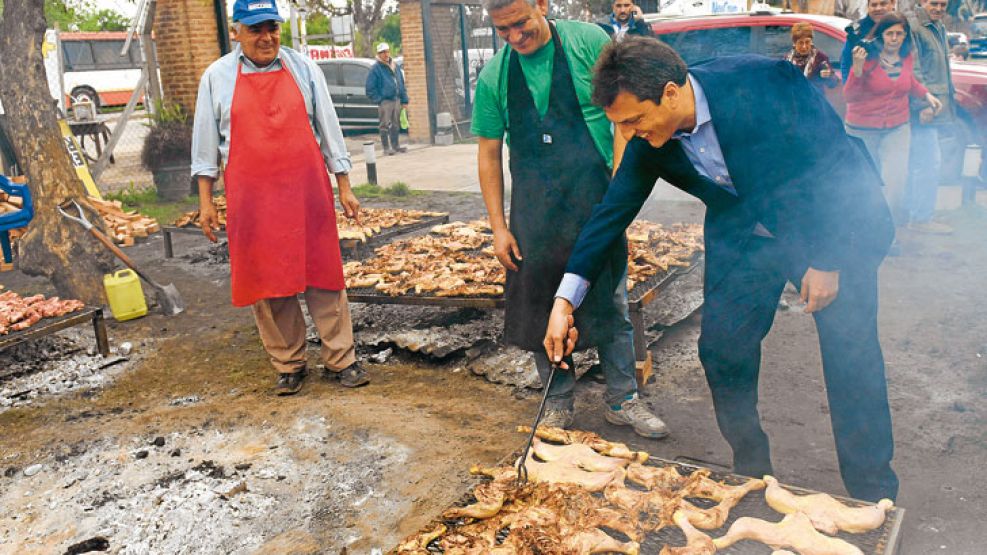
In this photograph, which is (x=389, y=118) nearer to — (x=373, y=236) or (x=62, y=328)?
(x=373, y=236)

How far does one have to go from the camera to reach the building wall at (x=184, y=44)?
494 inches

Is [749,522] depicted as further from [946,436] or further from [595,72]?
[946,436]

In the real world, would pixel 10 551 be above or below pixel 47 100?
below

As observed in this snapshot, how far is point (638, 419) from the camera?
4.44 m

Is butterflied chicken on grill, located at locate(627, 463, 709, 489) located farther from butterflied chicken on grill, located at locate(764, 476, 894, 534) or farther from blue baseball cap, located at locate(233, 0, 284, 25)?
blue baseball cap, located at locate(233, 0, 284, 25)

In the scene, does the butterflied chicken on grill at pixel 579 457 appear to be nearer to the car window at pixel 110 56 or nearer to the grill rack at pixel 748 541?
the grill rack at pixel 748 541

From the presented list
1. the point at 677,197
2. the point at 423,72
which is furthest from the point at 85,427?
the point at 423,72

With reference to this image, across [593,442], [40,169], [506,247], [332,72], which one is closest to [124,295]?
[40,169]

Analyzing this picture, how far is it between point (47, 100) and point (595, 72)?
6.55m

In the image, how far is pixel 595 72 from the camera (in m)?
2.65

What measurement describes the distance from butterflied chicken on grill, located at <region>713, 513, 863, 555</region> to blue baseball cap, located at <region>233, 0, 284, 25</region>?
3.67 meters

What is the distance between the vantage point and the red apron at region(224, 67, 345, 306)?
482 centimetres

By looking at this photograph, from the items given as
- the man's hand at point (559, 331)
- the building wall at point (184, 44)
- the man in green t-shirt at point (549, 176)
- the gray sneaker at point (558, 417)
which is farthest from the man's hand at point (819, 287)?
the building wall at point (184, 44)

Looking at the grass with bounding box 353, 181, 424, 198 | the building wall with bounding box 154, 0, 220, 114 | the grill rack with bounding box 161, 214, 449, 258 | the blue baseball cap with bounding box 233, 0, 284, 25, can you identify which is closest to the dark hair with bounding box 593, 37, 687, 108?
the blue baseball cap with bounding box 233, 0, 284, 25
